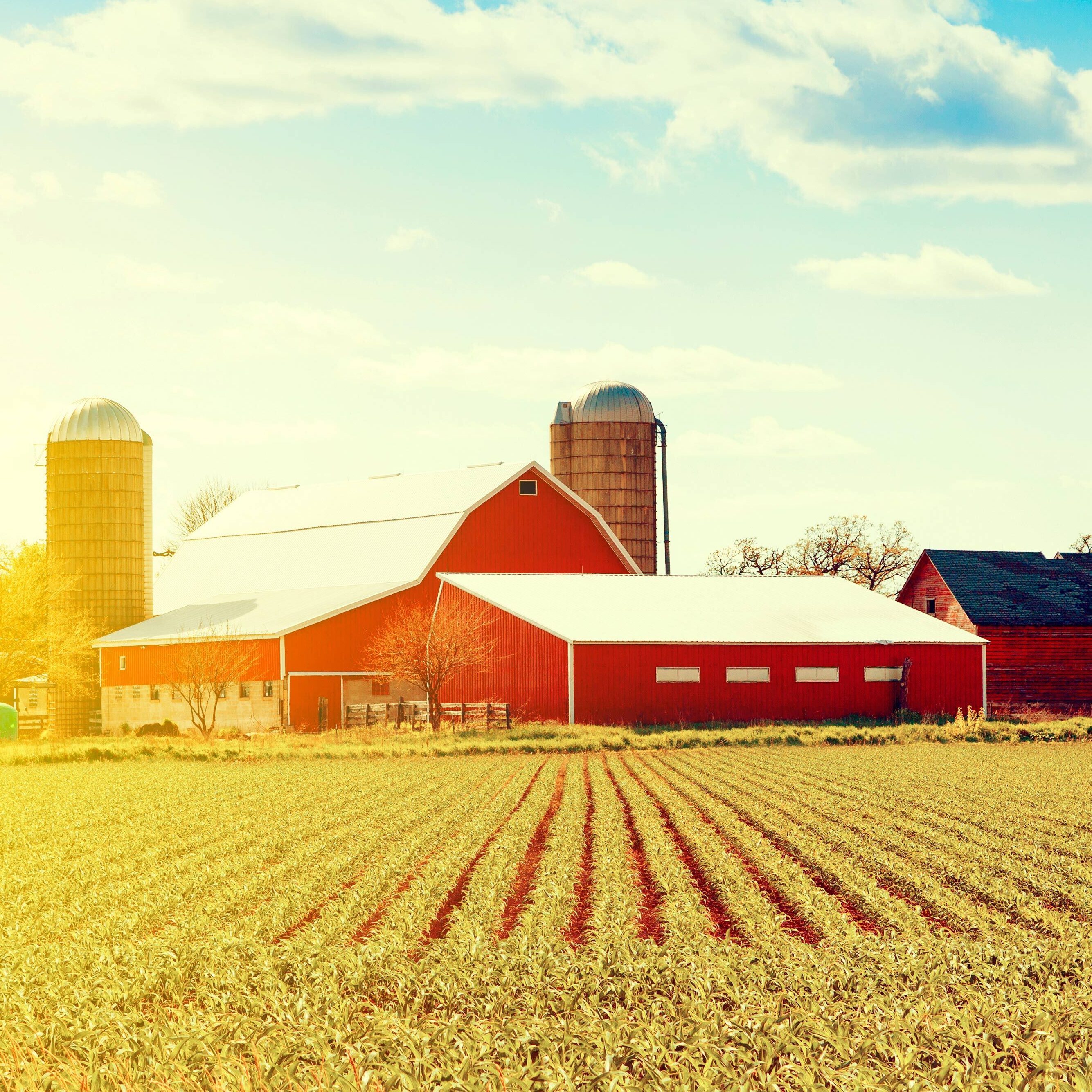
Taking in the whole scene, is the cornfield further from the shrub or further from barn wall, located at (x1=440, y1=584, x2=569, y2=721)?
the shrub

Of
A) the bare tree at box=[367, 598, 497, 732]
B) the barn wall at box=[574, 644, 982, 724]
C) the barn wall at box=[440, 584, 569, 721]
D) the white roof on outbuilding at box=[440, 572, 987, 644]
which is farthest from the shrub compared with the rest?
the barn wall at box=[574, 644, 982, 724]

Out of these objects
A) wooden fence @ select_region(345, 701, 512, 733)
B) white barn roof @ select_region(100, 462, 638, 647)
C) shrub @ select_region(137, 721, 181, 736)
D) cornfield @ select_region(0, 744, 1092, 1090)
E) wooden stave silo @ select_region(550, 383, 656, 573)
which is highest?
wooden stave silo @ select_region(550, 383, 656, 573)

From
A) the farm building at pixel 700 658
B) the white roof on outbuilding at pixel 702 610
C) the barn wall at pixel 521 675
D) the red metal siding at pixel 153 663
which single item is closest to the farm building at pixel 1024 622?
the white roof on outbuilding at pixel 702 610

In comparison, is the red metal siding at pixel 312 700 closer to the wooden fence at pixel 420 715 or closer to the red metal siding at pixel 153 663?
the wooden fence at pixel 420 715

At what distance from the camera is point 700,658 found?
38.5 meters

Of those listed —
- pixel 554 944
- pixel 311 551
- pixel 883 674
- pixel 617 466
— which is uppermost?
pixel 617 466

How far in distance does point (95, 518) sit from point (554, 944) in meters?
40.7

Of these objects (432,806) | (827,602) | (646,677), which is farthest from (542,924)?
(827,602)

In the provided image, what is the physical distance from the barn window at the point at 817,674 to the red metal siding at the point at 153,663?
15257 mm

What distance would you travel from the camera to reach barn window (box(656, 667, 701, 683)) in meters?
38.1

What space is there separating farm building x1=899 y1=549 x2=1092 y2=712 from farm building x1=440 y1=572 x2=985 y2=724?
14.3 feet

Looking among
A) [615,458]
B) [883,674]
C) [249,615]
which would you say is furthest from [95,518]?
[883,674]

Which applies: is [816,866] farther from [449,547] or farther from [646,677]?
[449,547]

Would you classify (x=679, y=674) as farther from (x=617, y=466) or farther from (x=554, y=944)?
(x=554, y=944)
